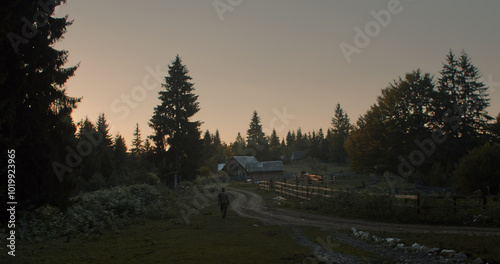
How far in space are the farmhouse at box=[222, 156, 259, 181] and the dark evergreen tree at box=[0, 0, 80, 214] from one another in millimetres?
55908

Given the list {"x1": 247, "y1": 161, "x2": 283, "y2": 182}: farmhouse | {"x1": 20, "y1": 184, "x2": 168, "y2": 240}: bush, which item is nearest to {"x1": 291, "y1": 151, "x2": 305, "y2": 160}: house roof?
{"x1": 247, "y1": 161, "x2": 283, "y2": 182}: farmhouse

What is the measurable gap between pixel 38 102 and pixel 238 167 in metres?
60.7

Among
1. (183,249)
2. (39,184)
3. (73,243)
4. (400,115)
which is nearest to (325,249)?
(183,249)

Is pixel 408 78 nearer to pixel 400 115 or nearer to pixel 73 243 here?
pixel 400 115

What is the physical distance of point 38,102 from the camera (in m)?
16.5

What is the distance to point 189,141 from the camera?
139 ft

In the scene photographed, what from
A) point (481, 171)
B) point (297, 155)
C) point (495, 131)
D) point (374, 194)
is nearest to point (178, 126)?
point (374, 194)

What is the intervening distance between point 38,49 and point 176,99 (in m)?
26.6

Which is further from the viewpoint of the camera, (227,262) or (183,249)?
(183,249)

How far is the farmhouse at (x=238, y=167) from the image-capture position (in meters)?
73.7

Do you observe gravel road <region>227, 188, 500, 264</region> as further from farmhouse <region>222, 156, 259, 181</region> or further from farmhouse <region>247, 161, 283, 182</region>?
farmhouse <region>222, 156, 259, 181</region>

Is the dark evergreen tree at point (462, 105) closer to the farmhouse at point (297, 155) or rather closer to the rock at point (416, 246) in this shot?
the rock at point (416, 246)

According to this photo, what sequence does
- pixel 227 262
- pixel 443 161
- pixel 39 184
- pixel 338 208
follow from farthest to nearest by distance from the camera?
pixel 443 161, pixel 338 208, pixel 39 184, pixel 227 262

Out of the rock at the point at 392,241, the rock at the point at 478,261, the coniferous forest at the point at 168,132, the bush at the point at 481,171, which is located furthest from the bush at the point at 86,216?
the bush at the point at 481,171
